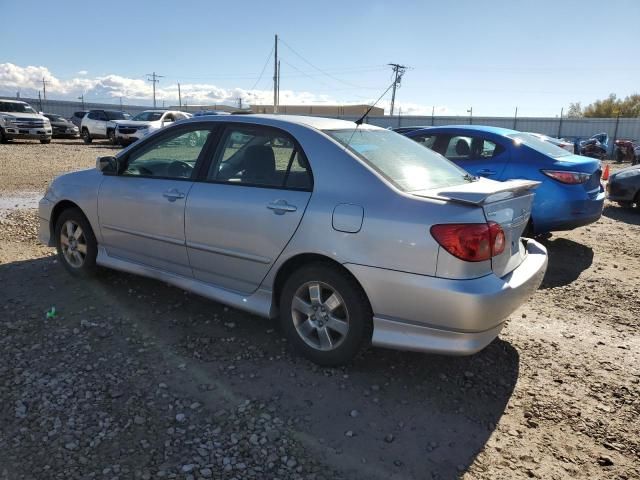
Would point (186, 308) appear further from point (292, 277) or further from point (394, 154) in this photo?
point (394, 154)

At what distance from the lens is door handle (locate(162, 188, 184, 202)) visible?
3.89 m

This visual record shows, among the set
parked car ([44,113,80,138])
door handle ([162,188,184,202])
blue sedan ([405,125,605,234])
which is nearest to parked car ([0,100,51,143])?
parked car ([44,113,80,138])

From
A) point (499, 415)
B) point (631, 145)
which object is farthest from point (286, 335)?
point (631, 145)

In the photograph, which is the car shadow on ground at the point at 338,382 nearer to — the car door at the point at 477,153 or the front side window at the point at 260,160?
the front side window at the point at 260,160

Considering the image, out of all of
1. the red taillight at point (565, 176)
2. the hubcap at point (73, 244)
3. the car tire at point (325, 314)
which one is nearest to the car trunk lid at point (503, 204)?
the car tire at point (325, 314)

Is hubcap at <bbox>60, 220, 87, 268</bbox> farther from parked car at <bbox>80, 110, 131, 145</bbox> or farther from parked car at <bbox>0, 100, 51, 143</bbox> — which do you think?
parked car at <bbox>80, 110, 131, 145</bbox>

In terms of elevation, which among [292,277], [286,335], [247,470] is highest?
[292,277]

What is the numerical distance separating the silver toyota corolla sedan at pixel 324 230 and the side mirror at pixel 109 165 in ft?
0.04

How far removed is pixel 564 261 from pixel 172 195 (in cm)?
461

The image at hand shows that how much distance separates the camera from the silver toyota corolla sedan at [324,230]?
2.88 meters

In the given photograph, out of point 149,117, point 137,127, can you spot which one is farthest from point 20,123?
point 149,117

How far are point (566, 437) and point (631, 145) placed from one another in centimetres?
2812

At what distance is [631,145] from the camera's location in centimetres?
2602

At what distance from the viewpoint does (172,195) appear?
3.93 m
